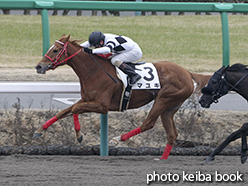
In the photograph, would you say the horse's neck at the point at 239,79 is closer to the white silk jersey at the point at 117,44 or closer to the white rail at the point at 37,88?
the white silk jersey at the point at 117,44

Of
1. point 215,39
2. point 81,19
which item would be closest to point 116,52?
point 81,19

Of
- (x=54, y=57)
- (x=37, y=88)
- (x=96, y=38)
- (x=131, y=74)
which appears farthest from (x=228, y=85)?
(x=37, y=88)

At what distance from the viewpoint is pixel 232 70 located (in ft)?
18.6

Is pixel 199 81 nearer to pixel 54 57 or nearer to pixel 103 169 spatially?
pixel 103 169

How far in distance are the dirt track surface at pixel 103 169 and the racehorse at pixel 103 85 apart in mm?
375

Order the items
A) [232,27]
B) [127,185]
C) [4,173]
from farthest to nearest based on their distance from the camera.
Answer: [232,27], [4,173], [127,185]

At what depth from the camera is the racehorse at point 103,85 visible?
219 inches

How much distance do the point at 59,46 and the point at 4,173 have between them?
5.41ft

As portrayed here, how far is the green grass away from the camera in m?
6.73

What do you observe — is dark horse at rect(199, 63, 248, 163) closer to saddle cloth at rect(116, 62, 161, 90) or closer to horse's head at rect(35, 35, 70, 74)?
saddle cloth at rect(116, 62, 161, 90)

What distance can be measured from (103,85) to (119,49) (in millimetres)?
498

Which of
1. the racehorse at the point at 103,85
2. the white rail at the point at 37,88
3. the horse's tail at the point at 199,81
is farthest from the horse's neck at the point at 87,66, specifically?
the horse's tail at the point at 199,81

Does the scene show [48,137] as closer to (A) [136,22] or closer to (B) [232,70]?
(A) [136,22]

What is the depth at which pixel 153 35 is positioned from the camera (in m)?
7.00
